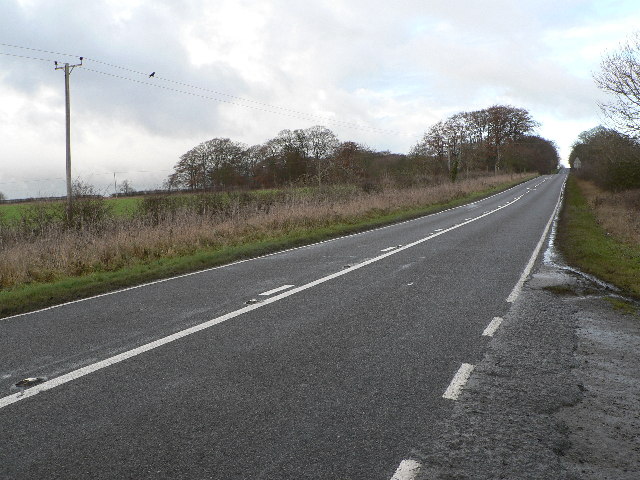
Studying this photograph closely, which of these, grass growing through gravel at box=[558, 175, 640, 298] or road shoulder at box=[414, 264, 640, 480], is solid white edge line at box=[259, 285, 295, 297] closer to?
road shoulder at box=[414, 264, 640, 480]

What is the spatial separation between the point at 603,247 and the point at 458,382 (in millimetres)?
11325

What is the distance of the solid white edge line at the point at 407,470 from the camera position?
2.98m

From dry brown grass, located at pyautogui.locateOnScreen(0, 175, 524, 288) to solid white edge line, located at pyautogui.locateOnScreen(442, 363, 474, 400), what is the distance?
932 centimetres

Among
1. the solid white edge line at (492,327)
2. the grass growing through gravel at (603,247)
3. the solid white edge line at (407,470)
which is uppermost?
the grass growing through gravel at (603,247)

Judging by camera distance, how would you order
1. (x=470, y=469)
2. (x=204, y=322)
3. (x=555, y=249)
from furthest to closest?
(x=555, y=249), (x=204, y=322), (x=470, y=469)

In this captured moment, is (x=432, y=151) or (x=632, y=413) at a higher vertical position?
(x=432, y=151)

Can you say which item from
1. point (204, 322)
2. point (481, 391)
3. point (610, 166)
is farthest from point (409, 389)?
point (610, 166)

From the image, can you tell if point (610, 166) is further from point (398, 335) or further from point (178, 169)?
point (178, 169)

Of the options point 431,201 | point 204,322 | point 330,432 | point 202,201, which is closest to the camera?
point 330,432

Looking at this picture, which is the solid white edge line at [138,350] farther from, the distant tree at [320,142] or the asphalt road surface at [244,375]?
the distant tree at [320,142]

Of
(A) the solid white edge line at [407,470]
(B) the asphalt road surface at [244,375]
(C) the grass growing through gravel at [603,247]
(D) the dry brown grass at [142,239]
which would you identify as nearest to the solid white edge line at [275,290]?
(B) the asphalt road surface at [244,375]

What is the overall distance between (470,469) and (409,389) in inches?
46.2

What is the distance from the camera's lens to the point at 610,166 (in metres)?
36.9

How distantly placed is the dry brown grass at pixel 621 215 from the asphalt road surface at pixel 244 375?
10752 millimetres
